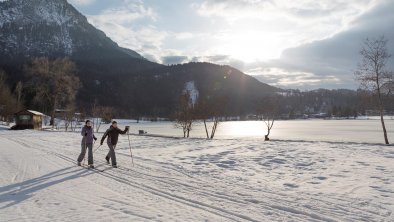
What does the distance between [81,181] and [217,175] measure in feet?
14.3

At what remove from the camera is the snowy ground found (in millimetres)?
6996

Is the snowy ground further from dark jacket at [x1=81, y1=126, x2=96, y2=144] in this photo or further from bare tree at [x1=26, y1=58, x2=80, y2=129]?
bare tree at [x1=26, y1=58, x2=80, y2=129]

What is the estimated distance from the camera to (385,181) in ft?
34.5

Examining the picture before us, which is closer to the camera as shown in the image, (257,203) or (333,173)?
(257,203)

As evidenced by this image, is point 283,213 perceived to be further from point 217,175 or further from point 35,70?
point 35,70

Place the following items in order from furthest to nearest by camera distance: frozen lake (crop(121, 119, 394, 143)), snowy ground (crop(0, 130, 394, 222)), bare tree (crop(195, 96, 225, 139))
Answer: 1. bare tree (crop(195, 96, 225, 139))
2. frozen lake (crop(121, 119, 394, 143))
3. snowy ground (crop(0, 130, 394, 222))

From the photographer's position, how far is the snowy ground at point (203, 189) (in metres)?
7.00

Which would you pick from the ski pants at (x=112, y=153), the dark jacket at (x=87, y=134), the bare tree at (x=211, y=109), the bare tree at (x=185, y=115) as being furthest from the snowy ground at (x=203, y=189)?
the bare tree at (x=185, y=115)

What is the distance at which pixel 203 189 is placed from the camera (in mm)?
9406

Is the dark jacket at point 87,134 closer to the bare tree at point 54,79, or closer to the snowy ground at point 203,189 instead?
the snowy ground at point 203,189

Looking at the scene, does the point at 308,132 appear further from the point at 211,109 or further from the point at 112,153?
the point at 112,153

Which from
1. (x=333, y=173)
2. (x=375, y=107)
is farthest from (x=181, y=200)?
(x=375, y=107)

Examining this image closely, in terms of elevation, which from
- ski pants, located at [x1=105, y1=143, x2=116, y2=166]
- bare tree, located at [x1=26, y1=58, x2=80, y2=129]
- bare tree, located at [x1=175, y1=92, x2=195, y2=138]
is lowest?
ski pants, located at [x1=105, y1=143, x2=116, y2=166]

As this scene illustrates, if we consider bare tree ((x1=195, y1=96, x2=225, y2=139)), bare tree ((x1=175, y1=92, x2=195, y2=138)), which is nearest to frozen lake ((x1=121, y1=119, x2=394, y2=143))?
bare tree ((x1=195, y1=96, x2=225, y2=139))
